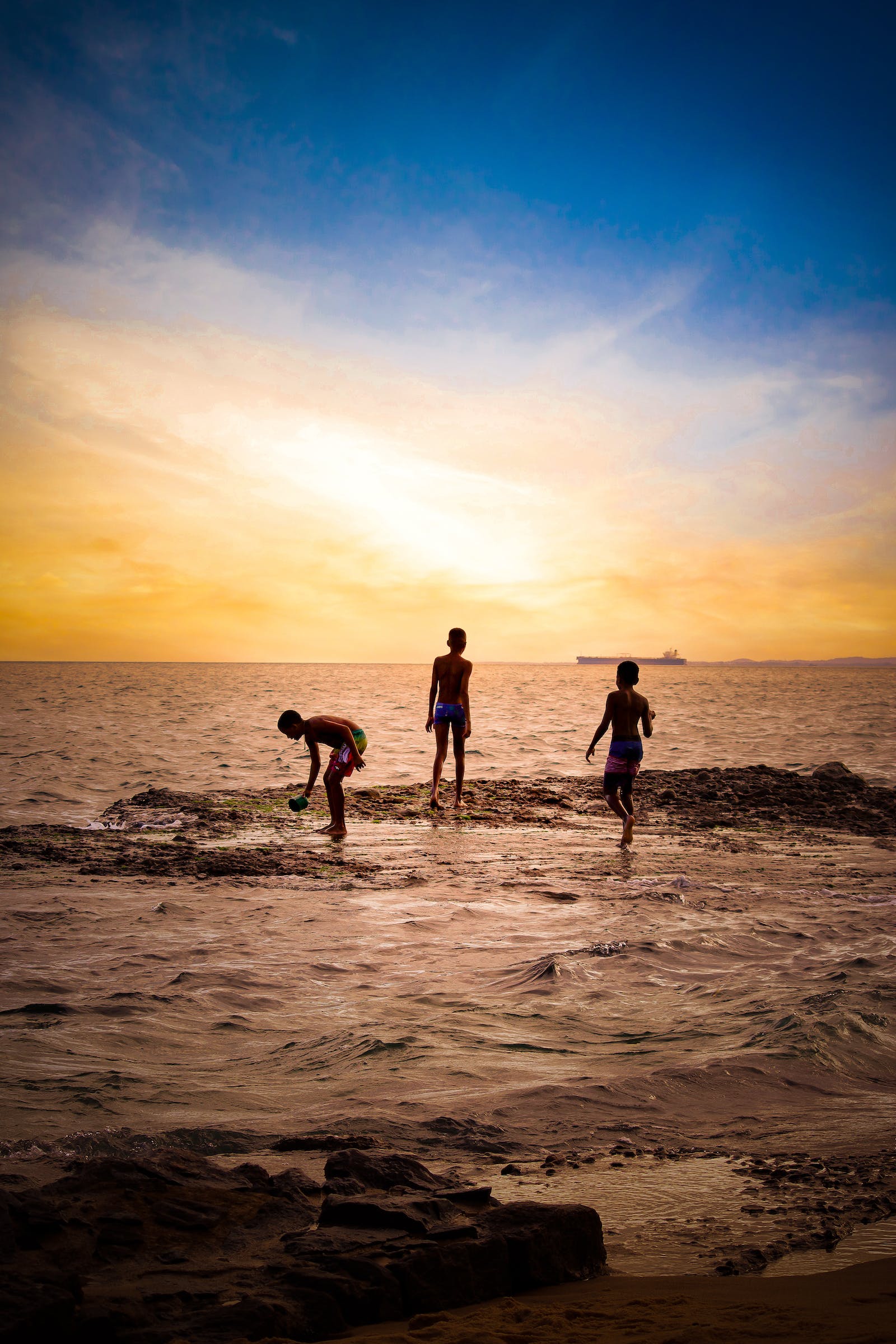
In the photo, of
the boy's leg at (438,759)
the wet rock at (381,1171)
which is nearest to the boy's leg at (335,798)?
the boy's leg at (438,759)

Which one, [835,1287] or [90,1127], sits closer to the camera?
[835,1287]

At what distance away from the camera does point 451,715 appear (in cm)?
1254

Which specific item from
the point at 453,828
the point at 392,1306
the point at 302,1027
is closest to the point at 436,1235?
the point at 392,1306

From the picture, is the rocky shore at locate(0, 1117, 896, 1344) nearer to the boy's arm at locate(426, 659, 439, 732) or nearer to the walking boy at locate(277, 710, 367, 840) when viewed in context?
the walking boy at locate(277, 710, 367, 840)

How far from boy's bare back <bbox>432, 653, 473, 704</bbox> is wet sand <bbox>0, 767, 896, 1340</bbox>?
365 cm

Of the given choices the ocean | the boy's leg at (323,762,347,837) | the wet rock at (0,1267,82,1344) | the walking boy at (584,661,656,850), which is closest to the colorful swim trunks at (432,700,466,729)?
the ocean

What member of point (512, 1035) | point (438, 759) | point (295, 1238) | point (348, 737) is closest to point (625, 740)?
point (438, 759)

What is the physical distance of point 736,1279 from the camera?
7.69 feet

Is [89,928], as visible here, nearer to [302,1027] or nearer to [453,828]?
[302,1027]

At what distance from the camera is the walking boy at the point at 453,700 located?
40.6ft

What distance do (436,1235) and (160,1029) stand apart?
2.55 metres

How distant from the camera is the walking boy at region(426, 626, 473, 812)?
40.6 feet

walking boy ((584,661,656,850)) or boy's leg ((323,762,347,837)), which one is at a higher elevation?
walking boy ((584,661,656,850))

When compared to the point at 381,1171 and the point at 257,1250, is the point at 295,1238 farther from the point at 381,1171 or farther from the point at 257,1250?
the point at 381,1171
